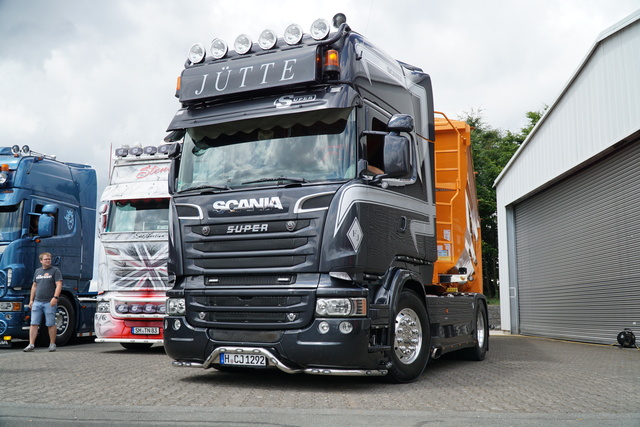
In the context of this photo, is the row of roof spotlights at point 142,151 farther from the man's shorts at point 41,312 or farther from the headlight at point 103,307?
the man's shorts at point 41,312

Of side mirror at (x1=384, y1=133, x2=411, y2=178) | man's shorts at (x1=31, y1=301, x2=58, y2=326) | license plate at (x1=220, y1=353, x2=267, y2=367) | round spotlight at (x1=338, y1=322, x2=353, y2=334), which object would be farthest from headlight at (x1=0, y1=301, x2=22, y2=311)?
side mirror at (x1=384, y1=133, x2=411, y2=178)

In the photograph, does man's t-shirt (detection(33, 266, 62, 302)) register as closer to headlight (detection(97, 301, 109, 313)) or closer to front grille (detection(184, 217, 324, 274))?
headlight (detection(97, 301, 109, 313))

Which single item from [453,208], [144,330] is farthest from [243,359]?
[144,330]

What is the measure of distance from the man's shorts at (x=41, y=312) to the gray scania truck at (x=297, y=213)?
583 centimetres

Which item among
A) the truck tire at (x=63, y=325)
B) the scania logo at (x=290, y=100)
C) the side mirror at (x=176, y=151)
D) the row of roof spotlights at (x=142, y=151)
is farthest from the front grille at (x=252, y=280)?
the truck tire at (x=63, y=325)

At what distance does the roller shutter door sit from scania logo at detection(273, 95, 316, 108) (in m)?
7.66

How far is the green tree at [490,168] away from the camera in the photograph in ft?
129

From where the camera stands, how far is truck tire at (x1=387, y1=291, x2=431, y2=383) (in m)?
6.60

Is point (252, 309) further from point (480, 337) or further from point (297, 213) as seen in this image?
point (480, 337)

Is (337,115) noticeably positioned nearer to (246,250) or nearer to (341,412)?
(246,250)

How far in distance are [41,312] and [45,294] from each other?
363mm

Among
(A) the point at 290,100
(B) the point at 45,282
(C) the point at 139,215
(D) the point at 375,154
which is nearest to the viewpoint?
(D) the point at 375,154

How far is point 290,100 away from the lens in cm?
657

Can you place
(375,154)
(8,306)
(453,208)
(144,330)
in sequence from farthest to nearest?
(8,306) → (144,330) → (453,208) → (375,154)
